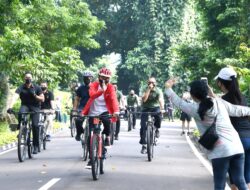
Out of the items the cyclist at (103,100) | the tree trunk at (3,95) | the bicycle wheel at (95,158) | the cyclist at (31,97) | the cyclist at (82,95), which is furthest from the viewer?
the tree trunk at (3,95)

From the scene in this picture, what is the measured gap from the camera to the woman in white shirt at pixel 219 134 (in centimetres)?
665

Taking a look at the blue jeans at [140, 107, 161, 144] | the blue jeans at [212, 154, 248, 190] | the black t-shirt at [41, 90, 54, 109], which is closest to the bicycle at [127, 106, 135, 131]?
the black t-shirt at [41, 90, 54, 109]

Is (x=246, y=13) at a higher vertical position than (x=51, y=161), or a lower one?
higher

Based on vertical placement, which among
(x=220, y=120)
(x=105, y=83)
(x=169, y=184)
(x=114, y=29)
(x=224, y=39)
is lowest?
(x=169, y=184)

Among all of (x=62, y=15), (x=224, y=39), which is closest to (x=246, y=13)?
(x=224, y=39)

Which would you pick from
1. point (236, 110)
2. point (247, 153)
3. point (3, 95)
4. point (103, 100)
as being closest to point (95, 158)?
point (103, 100)

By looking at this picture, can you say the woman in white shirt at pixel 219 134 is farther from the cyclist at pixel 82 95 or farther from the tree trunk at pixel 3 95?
the tree trunk at pixel 3 95

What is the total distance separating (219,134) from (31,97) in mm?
8781

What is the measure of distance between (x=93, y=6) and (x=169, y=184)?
171 feet

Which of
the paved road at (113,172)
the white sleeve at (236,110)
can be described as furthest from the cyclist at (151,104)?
the white sleeve at (236,110)

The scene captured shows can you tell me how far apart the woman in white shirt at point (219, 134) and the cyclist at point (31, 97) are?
8.30 metres

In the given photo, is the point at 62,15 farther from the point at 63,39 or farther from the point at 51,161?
the point at 51,161

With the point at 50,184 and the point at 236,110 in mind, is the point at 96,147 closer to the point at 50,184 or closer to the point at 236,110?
the point at 50,184

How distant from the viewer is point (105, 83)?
1191 cm
